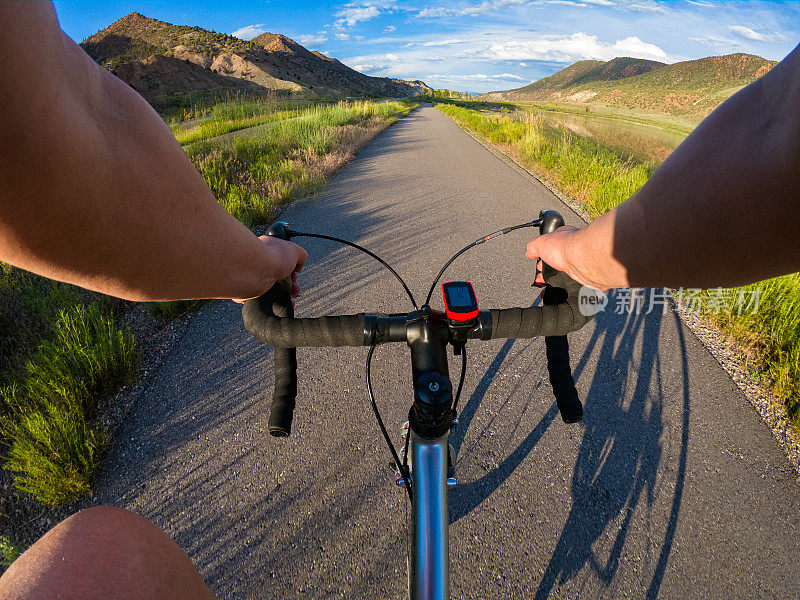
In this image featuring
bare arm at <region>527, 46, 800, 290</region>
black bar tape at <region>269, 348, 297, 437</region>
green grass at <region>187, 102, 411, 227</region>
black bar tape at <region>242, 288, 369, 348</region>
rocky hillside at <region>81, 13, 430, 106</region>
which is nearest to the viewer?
bare arm at <region>527, 46, 800, 290</region>

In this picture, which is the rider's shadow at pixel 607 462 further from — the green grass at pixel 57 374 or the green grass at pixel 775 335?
the green grass at pixel 57 374

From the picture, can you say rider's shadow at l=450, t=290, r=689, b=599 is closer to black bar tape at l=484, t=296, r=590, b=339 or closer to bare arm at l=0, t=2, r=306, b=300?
black bar tape at l=484, t=296, r=590, b=339

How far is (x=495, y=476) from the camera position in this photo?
196 cm

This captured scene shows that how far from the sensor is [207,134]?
11945mm

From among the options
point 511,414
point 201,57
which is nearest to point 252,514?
point 511,414

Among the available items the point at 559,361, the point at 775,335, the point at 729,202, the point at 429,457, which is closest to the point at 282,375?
the point at 429,457

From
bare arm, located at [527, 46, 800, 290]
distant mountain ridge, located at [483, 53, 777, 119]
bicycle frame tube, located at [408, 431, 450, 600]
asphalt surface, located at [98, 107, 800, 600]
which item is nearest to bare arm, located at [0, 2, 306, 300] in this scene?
bicycle frame tube, located at [408, 431, 450, 600]

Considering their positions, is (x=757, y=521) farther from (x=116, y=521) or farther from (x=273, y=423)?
(x=116, y=521)

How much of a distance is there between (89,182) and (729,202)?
90 centimetres

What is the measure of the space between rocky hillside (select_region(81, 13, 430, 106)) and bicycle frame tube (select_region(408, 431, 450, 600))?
37.6m

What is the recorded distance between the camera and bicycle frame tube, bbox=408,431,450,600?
813 mm

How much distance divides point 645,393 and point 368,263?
280cm

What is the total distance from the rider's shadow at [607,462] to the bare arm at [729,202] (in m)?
1.58

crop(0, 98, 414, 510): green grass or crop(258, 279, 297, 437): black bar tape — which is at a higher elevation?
crop(258, 279, 297, 437): black bar tape
